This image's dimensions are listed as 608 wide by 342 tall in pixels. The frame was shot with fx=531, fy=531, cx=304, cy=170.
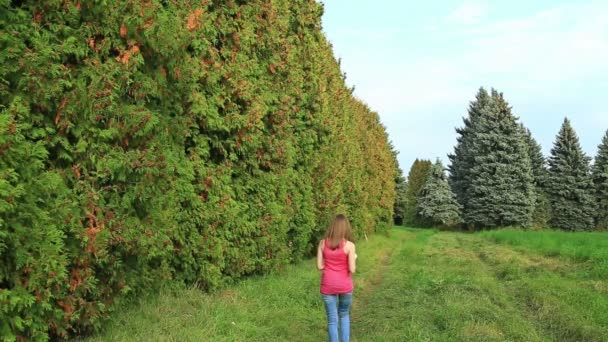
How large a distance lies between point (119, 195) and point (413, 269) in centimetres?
1052

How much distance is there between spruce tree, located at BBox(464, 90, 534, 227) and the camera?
44812mm

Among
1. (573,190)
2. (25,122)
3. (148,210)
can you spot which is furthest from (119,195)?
Result: (573,190)

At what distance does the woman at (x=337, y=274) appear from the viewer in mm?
6785

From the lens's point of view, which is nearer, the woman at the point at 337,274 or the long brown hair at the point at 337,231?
the woman at the point at 337,274

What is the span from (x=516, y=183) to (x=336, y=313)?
42236 millimetres

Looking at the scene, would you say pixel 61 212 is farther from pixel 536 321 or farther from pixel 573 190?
pixel 573 190

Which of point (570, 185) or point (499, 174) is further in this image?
point (570, 185)

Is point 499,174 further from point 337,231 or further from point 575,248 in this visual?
point 337,231

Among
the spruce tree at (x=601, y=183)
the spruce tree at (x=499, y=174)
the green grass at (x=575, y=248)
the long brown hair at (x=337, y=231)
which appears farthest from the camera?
the spruce tree at (x=601, y=183)

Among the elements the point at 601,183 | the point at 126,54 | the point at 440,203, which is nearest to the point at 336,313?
the point at 126,54

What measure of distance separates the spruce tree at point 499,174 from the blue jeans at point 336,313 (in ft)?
135

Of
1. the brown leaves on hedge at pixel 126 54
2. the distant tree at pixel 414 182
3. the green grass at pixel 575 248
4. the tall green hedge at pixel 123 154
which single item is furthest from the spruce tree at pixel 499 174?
the brown leaves on hedge at pixel 126 54

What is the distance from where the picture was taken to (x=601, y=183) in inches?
1876

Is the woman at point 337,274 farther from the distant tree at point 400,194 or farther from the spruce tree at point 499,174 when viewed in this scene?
the distant tree at point 400,194
